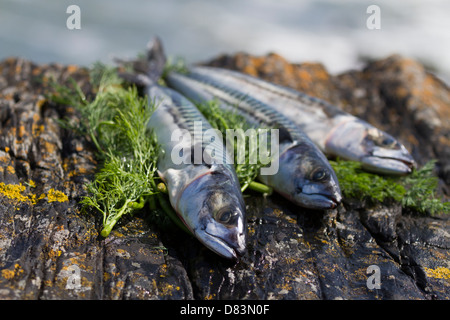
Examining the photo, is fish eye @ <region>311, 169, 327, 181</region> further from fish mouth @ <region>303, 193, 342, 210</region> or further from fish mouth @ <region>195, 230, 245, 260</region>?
fish mouth @ <region>195, 230, 245, 260</region>

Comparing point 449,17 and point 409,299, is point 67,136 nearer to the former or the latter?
point 409,299

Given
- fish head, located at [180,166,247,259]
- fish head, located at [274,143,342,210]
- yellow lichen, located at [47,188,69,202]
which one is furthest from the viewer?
fish head, located at [274,143,342,210]

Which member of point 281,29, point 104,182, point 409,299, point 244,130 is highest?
point 281,29

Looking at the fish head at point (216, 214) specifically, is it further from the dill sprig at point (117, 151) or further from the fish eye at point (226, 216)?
the dill sprig at point (117, 151)
